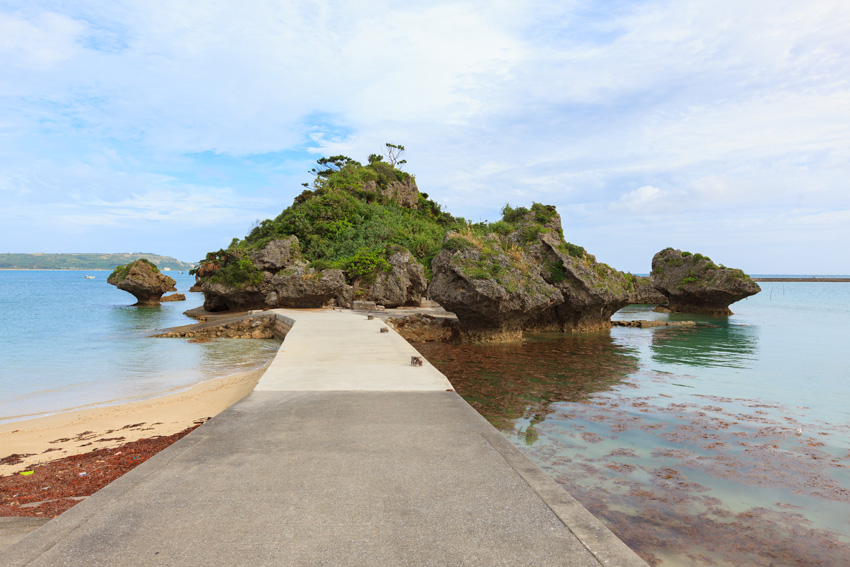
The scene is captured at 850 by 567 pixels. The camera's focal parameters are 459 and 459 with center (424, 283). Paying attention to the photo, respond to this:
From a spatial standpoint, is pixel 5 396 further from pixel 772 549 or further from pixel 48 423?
pixel 772 549

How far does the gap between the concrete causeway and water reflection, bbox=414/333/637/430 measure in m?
4.20

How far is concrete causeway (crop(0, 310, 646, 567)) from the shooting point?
3.01 m

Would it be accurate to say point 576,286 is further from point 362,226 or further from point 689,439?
point 362,226

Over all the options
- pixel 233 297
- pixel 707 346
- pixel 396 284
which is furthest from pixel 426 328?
pixel 233 297

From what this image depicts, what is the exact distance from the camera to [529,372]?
15.1 m

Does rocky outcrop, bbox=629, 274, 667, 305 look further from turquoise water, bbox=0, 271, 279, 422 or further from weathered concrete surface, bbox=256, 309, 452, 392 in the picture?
weathered concrete surface, bbox=256, 309, 452, 392

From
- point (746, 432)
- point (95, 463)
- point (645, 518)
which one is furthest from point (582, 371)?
point (95, 463)

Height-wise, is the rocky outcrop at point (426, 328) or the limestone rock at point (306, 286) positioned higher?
the limestone rock at point (306, 286)

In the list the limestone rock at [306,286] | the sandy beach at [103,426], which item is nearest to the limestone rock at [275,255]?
the limestone rock at [306,286]

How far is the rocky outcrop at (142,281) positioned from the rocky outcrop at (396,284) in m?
28.2

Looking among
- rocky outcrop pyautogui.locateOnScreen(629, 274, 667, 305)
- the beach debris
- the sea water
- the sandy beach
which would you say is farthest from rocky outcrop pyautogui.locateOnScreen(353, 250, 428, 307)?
rocky outcrop pyautogui.locateOnScreen(629, 274, 667, 305)

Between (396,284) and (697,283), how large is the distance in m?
28.4

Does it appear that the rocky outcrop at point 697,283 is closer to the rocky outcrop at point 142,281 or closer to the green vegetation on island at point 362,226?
the green vegetation on island at point 362,226

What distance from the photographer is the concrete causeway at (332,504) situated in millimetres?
3010
